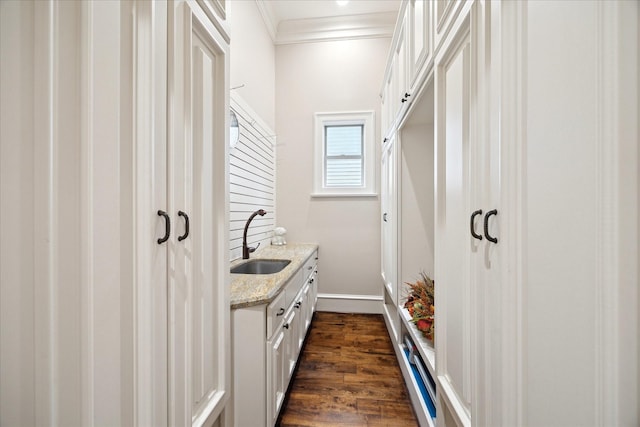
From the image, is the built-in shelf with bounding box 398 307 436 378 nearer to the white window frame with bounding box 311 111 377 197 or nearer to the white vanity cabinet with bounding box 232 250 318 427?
the white vanity cabinet with bounding box 232 250 318 427

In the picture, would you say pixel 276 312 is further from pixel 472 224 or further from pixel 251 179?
pixel 251 179

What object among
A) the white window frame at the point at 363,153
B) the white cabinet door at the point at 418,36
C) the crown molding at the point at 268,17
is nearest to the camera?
the white cabinet door at the point at 418,36

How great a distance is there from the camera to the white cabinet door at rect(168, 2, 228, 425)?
27.7 inches

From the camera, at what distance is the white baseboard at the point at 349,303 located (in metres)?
3.12

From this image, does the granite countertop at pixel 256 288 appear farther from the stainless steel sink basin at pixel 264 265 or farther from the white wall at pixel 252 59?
the white wall at pixel 252 59

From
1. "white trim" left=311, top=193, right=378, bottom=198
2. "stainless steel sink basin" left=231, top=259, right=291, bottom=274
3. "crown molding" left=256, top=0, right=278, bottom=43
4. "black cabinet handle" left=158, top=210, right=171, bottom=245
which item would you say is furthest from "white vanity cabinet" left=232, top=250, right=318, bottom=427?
"crown molding" left=256, top=0, right=278, bottom=43
